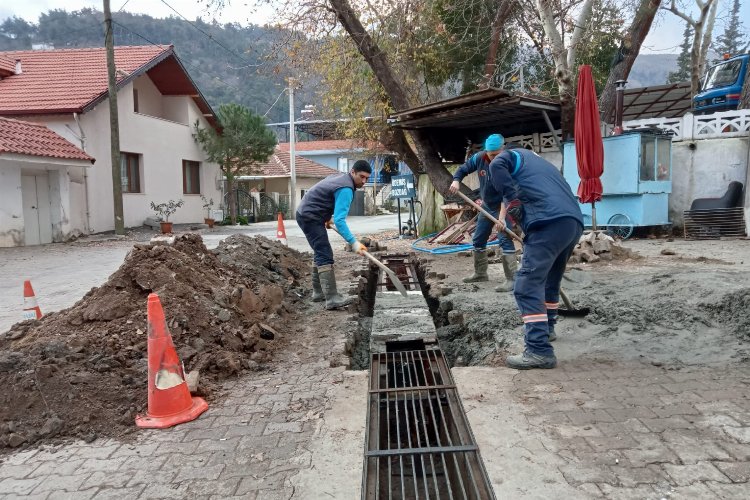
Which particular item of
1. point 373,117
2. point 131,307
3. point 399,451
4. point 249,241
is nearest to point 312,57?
point 373,117

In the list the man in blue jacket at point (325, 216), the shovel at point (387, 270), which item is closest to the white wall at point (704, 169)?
the shovel at point (387, 270)

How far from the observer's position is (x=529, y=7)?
11.8 metres

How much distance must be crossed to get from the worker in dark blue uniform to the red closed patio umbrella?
4.87 meters

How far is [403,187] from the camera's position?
1205cm

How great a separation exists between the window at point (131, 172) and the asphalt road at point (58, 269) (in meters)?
3.13

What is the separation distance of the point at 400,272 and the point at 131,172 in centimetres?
1306

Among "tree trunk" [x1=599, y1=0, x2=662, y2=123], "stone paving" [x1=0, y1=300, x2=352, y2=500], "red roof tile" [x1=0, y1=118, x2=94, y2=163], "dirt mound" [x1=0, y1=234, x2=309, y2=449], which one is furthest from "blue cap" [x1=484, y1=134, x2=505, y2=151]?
"red roof tile" [x1=0, y1=118, x2=94, y2=163]

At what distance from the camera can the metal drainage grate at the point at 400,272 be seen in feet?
23.0

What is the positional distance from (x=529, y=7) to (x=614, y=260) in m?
7.18

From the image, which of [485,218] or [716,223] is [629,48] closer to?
[716,223]

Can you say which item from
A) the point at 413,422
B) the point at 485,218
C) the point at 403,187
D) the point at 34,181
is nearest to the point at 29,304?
the point at 413,422

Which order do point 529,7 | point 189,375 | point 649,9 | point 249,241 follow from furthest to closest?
point 529,7, point 649,9, point 249,241, point 189,375

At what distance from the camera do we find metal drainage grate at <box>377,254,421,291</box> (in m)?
7.01

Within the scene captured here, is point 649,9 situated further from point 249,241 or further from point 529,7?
point 249,241
